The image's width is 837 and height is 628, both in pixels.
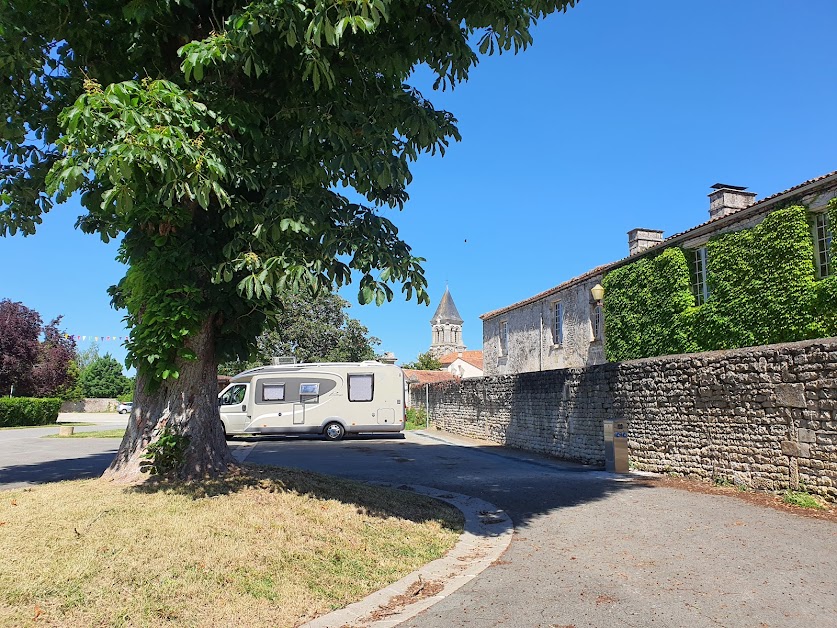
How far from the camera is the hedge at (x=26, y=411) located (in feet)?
107

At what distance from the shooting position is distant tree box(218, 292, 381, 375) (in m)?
39.1

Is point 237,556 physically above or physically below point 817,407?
below

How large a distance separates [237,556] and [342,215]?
3581mm

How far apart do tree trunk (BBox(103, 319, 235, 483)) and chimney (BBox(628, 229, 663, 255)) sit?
674 inches

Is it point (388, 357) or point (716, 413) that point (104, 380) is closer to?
point (388, 357)

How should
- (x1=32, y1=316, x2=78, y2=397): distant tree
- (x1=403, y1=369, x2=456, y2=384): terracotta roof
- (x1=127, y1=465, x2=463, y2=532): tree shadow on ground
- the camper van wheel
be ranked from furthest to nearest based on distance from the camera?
(x1=403, y1=369, x2=456, y2=384): terracotta roof < (x1=32, y1=316, x2=78, y2=397): distant tree < the camper van wheel < (x1=127, y1=465, x2=463, y2=532): tree shadow on ground

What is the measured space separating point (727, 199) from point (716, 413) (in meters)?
11.1

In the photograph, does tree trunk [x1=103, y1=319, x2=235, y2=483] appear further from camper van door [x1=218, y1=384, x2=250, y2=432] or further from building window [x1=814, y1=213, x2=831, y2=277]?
camper van door [x1=218, y1=384, x2=250, y2=432]

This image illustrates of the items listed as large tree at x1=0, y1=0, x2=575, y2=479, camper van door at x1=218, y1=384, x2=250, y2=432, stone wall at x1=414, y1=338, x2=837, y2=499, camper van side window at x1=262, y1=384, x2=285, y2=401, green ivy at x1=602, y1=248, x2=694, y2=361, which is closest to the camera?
large tree at x1=0, y1=0, x2=575, y2=479

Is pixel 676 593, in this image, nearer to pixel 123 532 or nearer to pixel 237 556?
pixel 237 556

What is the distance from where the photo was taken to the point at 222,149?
6.58 m

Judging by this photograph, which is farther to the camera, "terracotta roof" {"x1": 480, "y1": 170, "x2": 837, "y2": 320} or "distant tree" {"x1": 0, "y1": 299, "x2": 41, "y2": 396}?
"distant tree" {"x1": 0, "y1": 299, "x2": 41, "y2": 396}

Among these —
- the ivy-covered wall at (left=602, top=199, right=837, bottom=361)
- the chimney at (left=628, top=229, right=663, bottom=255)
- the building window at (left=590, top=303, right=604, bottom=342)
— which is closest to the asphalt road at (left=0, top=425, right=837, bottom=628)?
the ivy-covered wall at (left=602, top=199, right=837, bottom=361)

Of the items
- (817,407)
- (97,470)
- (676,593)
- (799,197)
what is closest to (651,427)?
(817,407)
